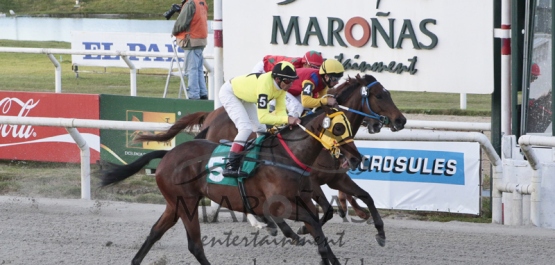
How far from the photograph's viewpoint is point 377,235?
6.59 m

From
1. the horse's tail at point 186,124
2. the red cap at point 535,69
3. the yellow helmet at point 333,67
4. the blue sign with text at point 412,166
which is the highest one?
the yellow helmet at point 333,67

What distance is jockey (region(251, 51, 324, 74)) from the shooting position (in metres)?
7.46

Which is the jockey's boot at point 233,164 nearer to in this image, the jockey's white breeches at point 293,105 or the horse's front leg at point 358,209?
the jockey's white breeches at point 293,105

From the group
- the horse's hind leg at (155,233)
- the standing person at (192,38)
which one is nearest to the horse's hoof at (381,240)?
the horse's hind leg at (155,233)

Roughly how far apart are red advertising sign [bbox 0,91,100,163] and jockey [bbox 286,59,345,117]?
339 cm

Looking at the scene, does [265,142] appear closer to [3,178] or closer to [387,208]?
[387,208]

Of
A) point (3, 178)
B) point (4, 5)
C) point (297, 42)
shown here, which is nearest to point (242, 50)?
point (297, 42)

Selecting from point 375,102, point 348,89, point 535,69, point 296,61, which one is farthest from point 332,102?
point 535,69

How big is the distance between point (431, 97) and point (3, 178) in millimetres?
8654

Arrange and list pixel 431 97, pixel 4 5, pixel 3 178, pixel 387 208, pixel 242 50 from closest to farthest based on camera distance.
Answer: pixel 387 208 < pixel 242 50 < pixel 3 178 < pixel 431 97 < pixel 4 5

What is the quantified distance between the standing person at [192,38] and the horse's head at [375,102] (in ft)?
12.5

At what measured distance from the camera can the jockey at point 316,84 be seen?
657 centimetres

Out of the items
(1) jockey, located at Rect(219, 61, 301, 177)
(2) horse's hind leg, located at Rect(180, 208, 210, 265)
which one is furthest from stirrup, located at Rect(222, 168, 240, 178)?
(2) horse's hind leg, located at Rect(180, 208, 210, 265)

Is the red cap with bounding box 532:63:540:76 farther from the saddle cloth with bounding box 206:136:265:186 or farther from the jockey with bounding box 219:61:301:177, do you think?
the saddle cloth with bounding box 206:136:265:186
